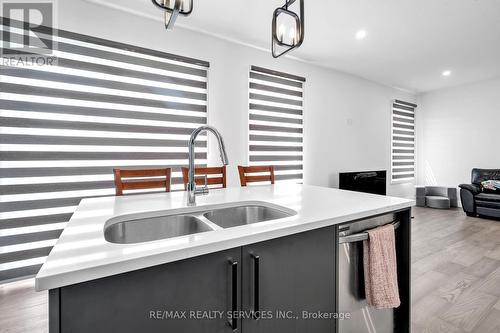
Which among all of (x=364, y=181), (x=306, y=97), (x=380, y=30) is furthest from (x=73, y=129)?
(x=364, y=181)

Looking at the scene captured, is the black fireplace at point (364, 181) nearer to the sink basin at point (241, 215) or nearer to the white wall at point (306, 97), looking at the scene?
the white wall at point (306, 97)

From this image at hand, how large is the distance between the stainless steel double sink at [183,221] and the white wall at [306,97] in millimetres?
1920

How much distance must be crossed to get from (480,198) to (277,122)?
12.9 ft

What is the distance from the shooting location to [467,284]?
7.06 ft

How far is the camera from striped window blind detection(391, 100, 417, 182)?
5.51 meters

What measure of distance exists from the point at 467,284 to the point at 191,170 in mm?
2597

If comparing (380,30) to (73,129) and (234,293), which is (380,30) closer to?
(234,293)

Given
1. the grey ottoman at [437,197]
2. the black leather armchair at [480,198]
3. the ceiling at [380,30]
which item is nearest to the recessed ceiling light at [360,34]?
the ceiling at [380,30]

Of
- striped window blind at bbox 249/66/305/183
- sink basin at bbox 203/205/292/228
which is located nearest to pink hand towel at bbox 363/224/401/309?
sink basin at bbox 203/205/292/228

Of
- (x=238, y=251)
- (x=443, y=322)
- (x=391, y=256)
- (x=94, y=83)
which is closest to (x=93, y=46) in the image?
(x=94, y=83)

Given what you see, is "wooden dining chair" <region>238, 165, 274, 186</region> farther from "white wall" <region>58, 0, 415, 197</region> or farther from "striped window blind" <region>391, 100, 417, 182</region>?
"striped window blind" <region>391, 100, 417, 182</region>

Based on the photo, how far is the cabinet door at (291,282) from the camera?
829 mm

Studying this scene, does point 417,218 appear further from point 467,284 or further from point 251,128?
point 251,128

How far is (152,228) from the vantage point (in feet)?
3.68
